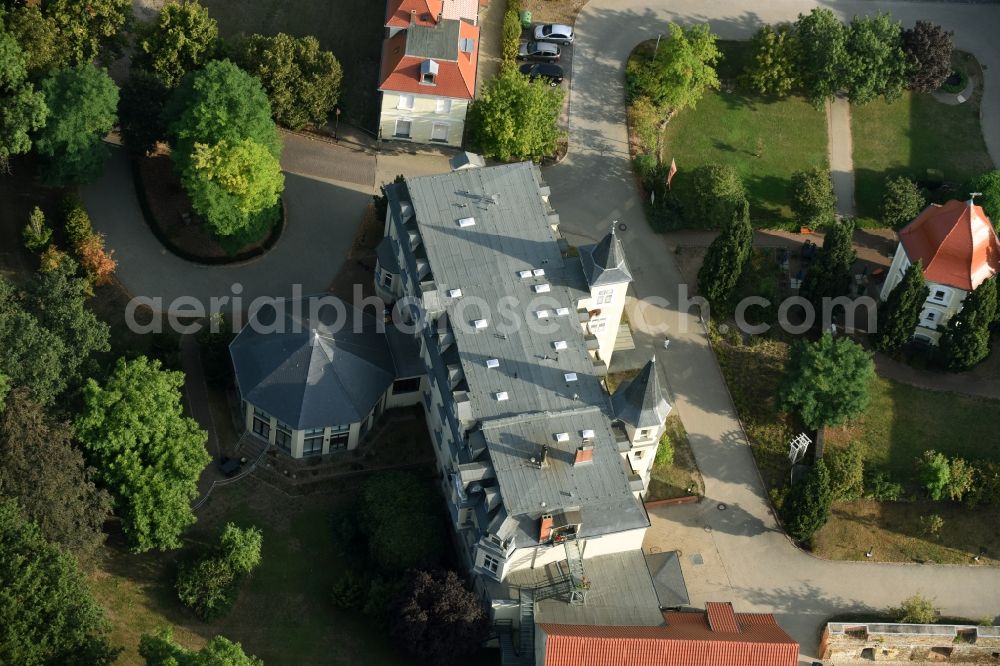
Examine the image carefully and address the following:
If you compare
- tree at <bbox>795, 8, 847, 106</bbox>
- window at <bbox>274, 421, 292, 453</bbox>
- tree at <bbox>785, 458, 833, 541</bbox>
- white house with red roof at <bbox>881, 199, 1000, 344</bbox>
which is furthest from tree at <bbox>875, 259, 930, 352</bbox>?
window at <bbox>274, 421, 292, 453</bbox>

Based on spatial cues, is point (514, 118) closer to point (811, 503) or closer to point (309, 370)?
point (309, 370)

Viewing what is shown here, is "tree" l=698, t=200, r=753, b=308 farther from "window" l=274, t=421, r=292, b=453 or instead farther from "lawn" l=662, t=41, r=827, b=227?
"window" l=274, t=421, r=292, b=453

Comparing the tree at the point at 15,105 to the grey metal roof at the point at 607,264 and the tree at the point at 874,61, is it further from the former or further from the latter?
the tree at the point at 874,61

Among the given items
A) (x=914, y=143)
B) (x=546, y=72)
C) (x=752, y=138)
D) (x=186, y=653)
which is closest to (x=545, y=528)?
(x=186, y=653)

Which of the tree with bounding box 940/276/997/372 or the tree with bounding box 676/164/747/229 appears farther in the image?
the tree with bounding box 676/164/747/229

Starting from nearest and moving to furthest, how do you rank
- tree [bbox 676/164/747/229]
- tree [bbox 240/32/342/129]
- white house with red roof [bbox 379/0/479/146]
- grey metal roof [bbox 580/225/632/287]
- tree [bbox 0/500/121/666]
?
tree [bbox 0/500/121/666] → grey metal roof [bbox 580/225/632/287] → tree [bbox 240/32/342/129] → tree [bbox 676/164/747/229] → white house with red roof [bbox 379/0/479/146]
